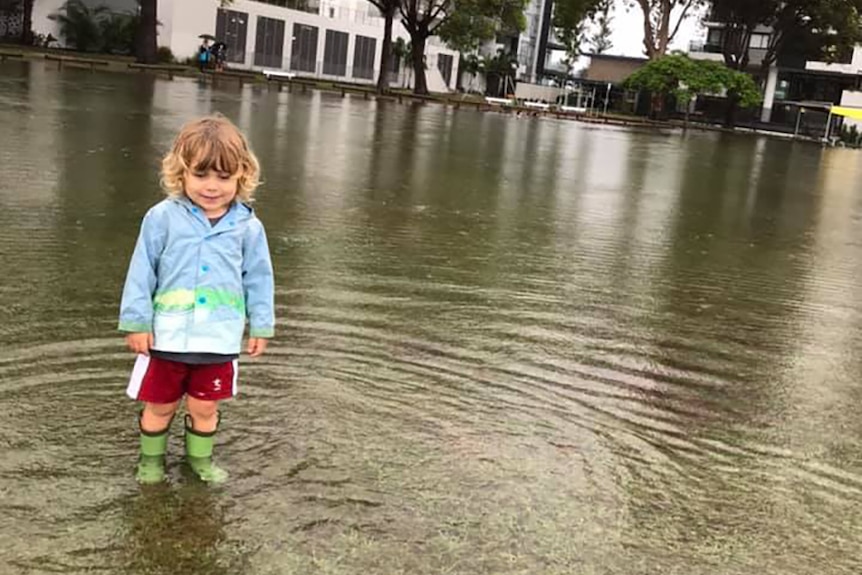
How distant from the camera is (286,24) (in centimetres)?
5025

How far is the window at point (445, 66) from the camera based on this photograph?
6431 cm

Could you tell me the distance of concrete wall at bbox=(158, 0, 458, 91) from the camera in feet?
145

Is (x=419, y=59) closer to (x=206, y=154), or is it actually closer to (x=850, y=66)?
(x=850, y=66)

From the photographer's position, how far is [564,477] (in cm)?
321

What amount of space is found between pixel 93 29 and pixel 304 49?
43.1 feet

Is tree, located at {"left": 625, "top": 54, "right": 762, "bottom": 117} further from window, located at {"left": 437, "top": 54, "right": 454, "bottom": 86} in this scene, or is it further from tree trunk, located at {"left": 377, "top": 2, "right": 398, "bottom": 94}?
window, located at {"left": 437, "top": 54, "right": 454, "bottom": 86}

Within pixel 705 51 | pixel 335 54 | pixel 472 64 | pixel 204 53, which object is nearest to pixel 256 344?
pixel 204 53

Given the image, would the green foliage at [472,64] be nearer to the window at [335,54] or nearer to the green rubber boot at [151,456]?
the window at [335,54]

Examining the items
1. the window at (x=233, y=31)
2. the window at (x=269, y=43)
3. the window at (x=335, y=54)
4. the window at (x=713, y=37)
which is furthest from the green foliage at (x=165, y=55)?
the window at (x=713, y=37)

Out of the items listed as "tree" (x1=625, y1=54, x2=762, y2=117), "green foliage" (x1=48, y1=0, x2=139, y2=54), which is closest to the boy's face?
"green foliage" (x1=48, y1=0, x2=139, y2=54)

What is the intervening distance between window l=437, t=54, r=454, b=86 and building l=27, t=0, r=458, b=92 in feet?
A: 16.5

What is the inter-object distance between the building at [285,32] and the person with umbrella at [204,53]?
0.94 meters

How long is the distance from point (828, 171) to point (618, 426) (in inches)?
765

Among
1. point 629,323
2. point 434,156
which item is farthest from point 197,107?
point 629,323
